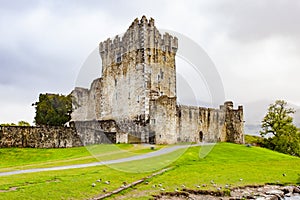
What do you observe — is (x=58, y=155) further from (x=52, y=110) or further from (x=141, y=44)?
(x=52, y=110)

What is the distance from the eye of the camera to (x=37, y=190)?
1470 centimetres

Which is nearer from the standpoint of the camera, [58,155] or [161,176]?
[161,176]

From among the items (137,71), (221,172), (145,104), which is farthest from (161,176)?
(137,71)

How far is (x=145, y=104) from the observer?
4800 cm

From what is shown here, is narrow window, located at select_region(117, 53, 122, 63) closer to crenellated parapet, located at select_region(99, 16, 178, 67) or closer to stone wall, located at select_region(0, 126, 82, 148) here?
crenellated parapet, located at select_region(99, 16, 178, 67)

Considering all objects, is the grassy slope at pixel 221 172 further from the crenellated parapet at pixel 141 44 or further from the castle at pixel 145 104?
the crenellated parapet at pixel 141 44

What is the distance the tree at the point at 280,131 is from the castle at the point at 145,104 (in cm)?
437

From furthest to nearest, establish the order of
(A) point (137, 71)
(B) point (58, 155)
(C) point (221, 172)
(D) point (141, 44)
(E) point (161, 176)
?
(A) point (137, 71) < (D) point (141, 44) < (B) point (58, 155) < (C) point (221, 172) < (E) point (161, 176)

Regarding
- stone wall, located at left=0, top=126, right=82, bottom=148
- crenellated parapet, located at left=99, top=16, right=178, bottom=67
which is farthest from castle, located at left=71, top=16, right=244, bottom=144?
stone wall, located at left=0, top=126, right=82, bottom=148

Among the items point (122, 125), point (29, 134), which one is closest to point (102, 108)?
point (122, 125)

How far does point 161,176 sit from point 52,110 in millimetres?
36737

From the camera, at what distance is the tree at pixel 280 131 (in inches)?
2125

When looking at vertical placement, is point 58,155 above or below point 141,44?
below

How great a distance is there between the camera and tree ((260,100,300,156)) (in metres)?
54.0
